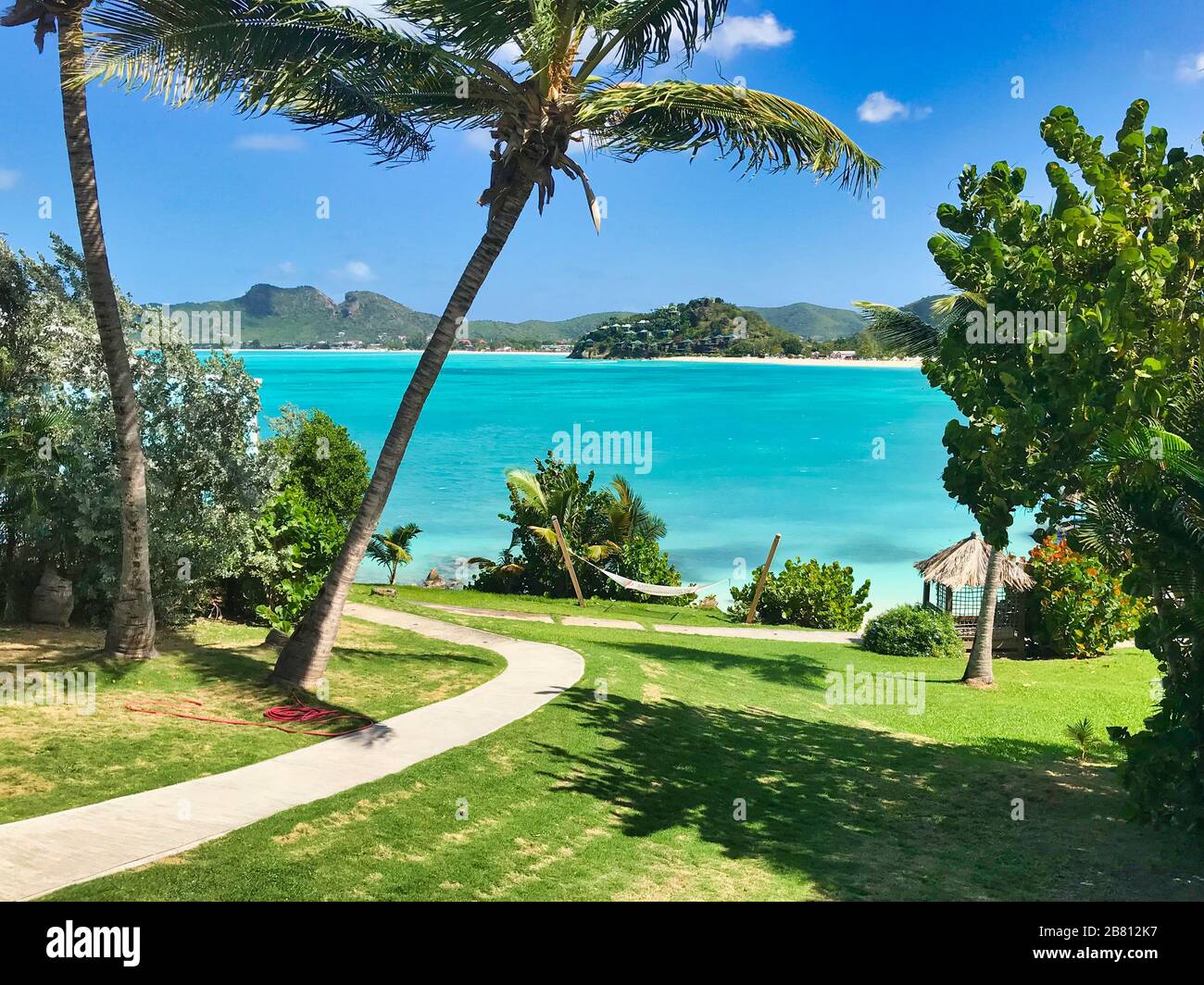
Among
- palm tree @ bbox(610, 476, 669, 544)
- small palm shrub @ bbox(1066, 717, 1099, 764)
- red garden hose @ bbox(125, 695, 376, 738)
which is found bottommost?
small palm shrub @ bbox(1066, 717, 1099, 764)

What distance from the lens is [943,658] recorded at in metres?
20.3

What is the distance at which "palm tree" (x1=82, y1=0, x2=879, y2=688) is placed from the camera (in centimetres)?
976

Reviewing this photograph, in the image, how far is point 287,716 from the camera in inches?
417

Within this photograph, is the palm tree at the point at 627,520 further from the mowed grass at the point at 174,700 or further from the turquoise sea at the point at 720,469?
the mowed grass at the point at 174,700

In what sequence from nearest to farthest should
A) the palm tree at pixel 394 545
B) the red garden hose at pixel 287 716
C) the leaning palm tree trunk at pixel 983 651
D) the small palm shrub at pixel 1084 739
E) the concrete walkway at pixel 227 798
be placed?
the concrete walkway at pixel 227 798 < the red garden hose at pixel 287 716 < the small palm shrub at pixel 1084 739 < the leaning palm tree trunk at pixel 983 651 < the palm tree at pixel 394 545

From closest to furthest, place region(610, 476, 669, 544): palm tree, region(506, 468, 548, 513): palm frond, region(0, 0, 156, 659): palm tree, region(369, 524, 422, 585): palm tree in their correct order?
region(0, 0, 156, 659): palm tree → region(506, 468, 548, 513): palm frond → region(610, 476, 669, 544): palm tree → region(369, 524, 422, 585): palm tree

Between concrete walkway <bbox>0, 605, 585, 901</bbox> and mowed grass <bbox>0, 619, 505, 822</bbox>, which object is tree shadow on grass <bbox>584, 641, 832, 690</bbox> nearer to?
mowed grass <bbox>0, 619, 505, 822</bbox>

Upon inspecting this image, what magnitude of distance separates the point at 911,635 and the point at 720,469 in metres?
54.4

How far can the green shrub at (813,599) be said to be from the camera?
950 inches

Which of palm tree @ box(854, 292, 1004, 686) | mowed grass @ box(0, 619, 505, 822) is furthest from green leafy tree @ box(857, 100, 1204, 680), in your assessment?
palm tree @ box(854, 292, 1004, 686)

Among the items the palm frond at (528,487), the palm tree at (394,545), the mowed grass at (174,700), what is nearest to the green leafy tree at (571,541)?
the palm frond at (528,487)

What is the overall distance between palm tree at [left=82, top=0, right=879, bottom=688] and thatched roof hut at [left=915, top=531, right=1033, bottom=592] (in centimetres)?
1331

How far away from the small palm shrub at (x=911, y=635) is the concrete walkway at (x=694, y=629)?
1027 millimetres
